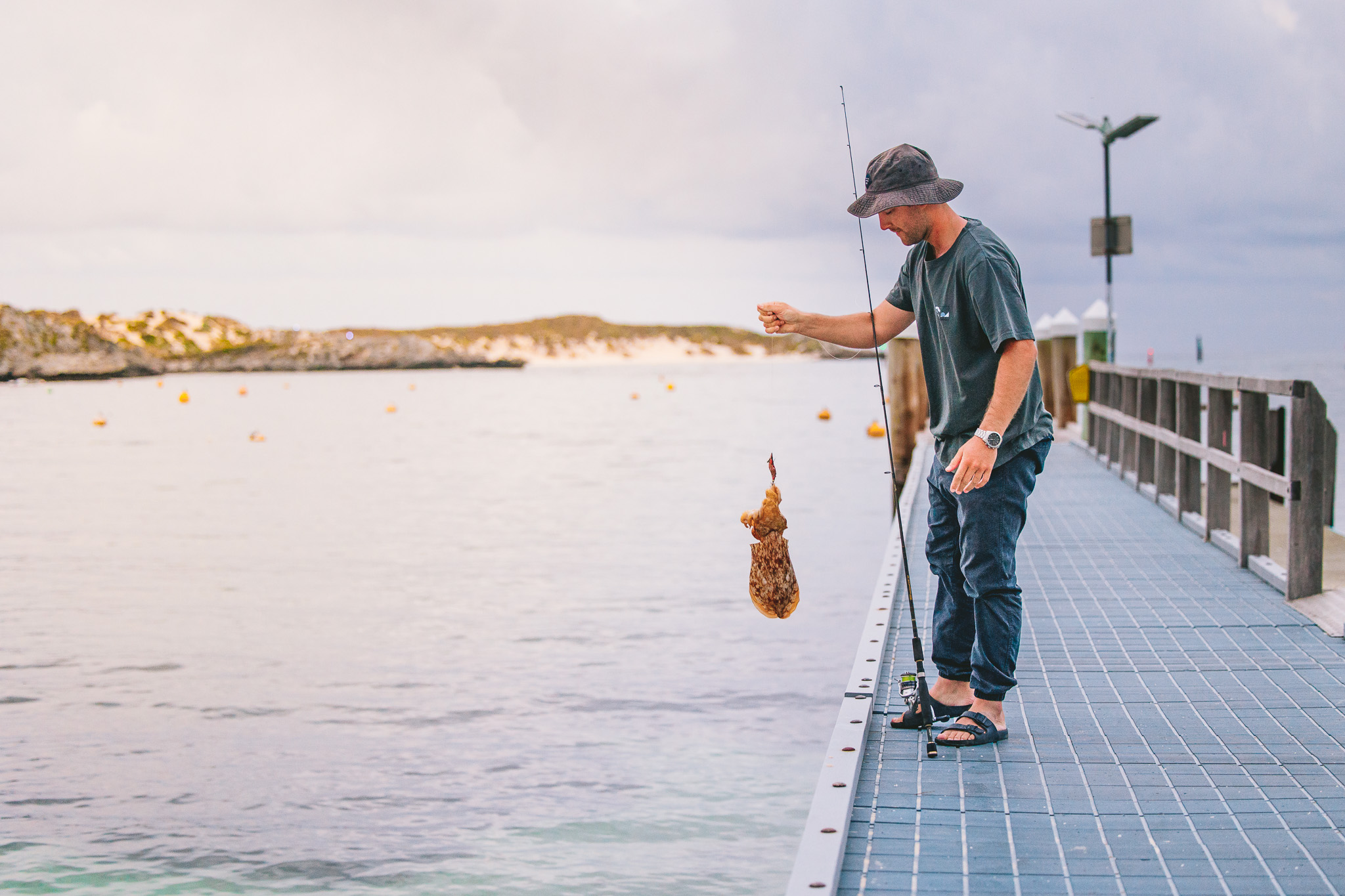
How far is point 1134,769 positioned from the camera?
160 inches

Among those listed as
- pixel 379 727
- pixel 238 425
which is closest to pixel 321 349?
pixel 238 425

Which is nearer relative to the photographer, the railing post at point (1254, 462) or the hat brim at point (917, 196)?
the hat brim at point (917, 196)

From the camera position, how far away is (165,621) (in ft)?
41.7

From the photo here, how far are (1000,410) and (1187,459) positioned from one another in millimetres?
6552

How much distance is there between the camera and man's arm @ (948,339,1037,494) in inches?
152

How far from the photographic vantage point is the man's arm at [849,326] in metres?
4.41

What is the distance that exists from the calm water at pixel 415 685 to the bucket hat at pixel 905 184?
140 inches

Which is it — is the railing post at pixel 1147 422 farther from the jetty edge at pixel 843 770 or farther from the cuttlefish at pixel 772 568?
the cuttlefish at pixel 772 568

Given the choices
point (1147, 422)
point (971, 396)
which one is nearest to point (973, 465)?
point (971, 396)

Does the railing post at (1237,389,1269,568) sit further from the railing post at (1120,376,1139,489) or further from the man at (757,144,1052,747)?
the railing post at (1120,376,1139,489)

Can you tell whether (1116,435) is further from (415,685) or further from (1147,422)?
(415,685)

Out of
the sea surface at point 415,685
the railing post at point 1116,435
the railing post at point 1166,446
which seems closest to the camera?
the sea surface at point 415,685

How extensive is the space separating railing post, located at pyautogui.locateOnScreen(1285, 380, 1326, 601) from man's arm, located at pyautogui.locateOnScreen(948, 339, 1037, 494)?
314 cm

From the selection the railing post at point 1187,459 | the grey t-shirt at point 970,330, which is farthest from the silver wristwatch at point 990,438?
the railing post at point 1187,459
